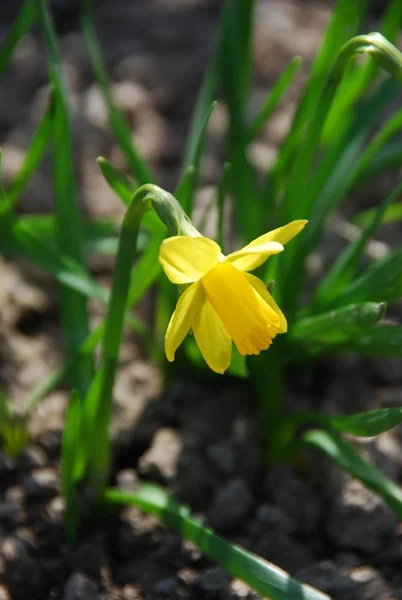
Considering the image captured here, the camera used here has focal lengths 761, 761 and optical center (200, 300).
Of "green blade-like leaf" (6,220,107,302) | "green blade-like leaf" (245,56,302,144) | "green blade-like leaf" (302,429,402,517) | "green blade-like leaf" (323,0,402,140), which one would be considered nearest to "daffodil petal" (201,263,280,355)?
"green blade-like leaf" (302,429,402,517)

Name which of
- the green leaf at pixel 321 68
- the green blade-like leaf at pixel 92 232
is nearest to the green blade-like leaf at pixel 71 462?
the green blade-like leaf at pixel 92 232

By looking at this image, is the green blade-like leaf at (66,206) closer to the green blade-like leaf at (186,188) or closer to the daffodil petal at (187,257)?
the green blade-like leaf at (186,188)

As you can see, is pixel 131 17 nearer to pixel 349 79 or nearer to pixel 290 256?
pixel 349 79

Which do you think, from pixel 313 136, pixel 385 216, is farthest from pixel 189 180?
pixel 385 216

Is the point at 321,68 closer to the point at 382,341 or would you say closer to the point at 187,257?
the point at 382,341

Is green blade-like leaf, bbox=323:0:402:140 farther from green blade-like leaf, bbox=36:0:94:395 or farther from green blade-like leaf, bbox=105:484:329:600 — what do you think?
green blade-like leaf, bbox=105:484:329:600

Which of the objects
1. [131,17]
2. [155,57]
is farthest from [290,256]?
[131,17]
